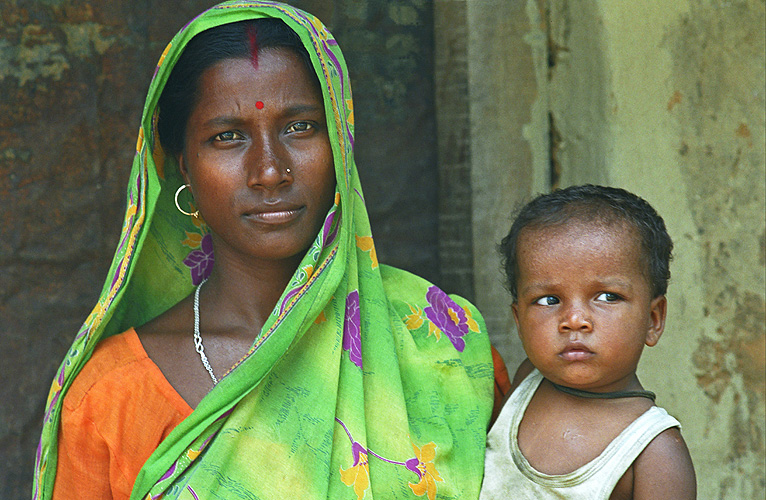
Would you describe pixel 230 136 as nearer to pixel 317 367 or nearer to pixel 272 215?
pixel 272 215

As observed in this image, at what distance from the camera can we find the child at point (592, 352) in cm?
152

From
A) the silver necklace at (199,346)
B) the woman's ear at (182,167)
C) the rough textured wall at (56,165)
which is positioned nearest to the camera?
the silver necklace at (199,346)

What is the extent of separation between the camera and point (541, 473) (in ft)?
5.23

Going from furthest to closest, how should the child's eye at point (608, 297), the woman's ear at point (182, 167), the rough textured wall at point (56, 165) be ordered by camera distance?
the rough textured wall at point (56, 165), the woman's ear at point (182, 167), the child's eye at point (608, 297)

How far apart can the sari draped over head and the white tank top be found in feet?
0.14

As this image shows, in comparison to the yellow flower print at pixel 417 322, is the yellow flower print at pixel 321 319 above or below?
above

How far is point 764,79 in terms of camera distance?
7.38ft

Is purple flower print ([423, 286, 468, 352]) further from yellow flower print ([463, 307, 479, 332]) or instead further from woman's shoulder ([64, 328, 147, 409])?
woman's shoulder ([64, 328, 147, 409])

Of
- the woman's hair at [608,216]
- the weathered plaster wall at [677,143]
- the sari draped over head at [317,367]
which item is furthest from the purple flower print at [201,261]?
the weathered plaster wall at [677,143]

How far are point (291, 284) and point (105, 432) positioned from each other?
461 mm

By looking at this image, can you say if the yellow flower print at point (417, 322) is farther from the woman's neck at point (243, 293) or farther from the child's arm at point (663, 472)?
the child's arm at point (663, 472)

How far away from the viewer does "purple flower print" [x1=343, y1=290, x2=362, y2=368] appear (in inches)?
66.9

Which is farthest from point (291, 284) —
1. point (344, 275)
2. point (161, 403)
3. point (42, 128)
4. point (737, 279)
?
point (737, 279)

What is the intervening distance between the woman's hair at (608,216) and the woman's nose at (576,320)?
6.5 inches
